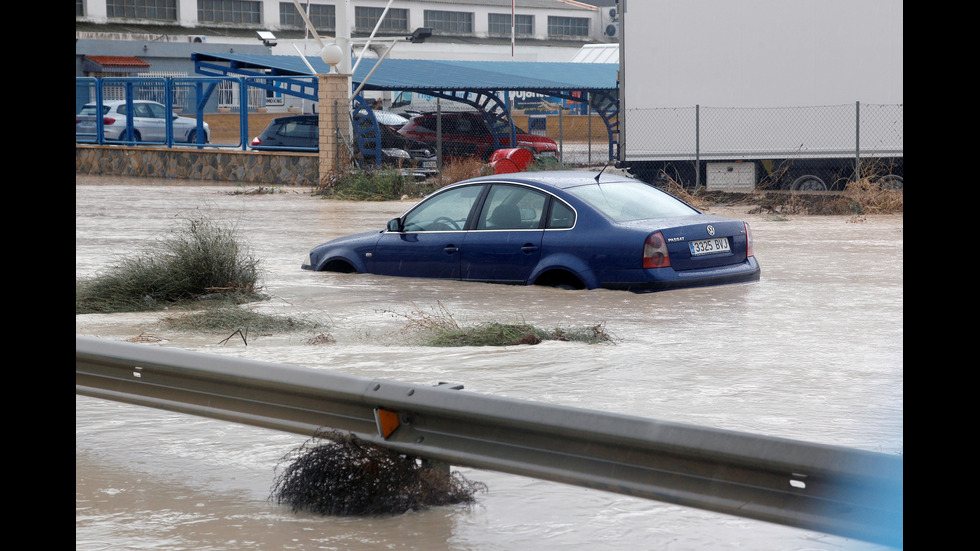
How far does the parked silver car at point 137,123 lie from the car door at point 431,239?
26156mm

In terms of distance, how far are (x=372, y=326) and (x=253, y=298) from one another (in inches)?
83.6

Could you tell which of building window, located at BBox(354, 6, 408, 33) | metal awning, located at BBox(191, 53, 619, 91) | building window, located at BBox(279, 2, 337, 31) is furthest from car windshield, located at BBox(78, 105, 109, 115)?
building window, located at BBox(354, 6, 408, 33)

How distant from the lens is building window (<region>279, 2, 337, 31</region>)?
62094 millimetres

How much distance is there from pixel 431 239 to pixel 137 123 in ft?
91.5

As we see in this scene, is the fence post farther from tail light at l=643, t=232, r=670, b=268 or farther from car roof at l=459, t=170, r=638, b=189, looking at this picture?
tail light at l=643, t=232, r=670, b=268

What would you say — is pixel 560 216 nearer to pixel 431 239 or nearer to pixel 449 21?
pixel 431 239

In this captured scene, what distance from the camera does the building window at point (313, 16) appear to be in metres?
62.1

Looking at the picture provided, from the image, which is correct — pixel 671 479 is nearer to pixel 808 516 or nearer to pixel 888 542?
pixel 808 516

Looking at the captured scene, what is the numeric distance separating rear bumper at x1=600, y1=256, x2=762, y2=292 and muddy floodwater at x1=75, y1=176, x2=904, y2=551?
0.15 meters

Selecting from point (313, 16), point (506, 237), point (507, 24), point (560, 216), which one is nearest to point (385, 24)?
point (313, 16)

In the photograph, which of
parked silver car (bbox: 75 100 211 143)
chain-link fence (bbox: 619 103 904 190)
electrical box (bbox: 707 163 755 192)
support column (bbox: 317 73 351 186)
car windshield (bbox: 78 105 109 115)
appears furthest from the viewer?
car windshield (bbox: 78 105 109 115)

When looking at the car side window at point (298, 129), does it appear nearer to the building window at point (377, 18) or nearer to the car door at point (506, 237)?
the car door at point (506, 237)

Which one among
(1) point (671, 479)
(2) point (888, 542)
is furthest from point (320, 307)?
(2) point (888, 542)

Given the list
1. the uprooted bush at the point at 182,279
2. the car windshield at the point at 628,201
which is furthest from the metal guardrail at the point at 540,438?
the car windshield at the point at 628,201
